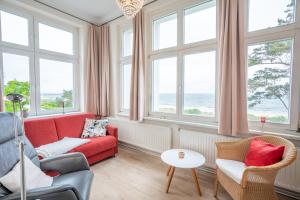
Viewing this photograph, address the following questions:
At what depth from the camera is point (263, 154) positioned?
1.49m

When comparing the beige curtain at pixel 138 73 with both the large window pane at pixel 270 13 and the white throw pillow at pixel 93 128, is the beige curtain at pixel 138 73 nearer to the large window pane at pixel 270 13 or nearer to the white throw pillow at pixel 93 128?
the white throw pillow at pixel 93 128

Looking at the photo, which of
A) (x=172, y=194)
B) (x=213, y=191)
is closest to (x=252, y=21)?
(x=213, y=191)

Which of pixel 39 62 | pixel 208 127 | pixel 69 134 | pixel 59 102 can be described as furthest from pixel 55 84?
pixel 208 127

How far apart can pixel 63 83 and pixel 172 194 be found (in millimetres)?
3142

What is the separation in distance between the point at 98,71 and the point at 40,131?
1.91m

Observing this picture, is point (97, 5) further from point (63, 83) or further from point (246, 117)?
point (246, 117)

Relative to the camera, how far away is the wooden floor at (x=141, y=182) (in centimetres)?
179

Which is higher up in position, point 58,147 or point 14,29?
point 14,29

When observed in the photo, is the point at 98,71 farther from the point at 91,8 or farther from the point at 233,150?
the point at 233,150

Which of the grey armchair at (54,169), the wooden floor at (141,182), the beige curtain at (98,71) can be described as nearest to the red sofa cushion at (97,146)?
the wooden floor at (141,182)

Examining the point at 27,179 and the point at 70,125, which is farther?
the point at 70,125

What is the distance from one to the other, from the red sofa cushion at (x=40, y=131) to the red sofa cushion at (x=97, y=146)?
0.55 meters

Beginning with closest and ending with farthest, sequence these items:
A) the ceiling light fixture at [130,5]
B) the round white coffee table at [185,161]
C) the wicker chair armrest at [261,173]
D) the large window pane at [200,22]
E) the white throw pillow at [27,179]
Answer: the white throw pillow at [27,179] < the wicker chair armrest at [261,173] < the ceiling light fixture at [130,5] < the round white coffee table at [185,161] < the large window pane at [200,22]

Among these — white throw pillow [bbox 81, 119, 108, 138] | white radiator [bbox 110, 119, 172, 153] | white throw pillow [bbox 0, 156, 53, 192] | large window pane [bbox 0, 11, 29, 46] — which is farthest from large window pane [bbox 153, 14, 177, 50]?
white throw pillow [bbox 0, 156, 53, 192]
